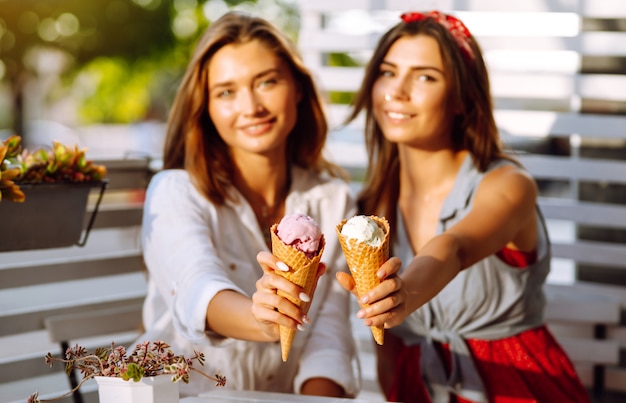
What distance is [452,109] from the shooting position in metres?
3.73

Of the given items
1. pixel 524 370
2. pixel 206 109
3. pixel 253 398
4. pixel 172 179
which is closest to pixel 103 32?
pixel 206 109

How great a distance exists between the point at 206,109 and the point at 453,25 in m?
0.99

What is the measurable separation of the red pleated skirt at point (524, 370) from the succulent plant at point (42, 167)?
4.86 ft

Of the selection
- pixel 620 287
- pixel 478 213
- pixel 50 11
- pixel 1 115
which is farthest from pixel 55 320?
pixel 1 115

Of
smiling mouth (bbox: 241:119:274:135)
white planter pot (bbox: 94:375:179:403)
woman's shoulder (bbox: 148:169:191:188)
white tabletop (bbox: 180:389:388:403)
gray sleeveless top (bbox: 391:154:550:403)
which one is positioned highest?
smiling mouth (bbox: 241:119:274:135)

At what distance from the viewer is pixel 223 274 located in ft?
10.2

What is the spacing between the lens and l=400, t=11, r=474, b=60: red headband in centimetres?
371

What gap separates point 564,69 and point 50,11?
16.4m

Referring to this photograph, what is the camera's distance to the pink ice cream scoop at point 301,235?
2334mm

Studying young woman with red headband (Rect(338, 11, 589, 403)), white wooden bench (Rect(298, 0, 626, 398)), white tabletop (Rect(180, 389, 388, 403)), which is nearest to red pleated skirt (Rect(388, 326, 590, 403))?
young woman with red headband (Rect(338, 11, 589, 403))

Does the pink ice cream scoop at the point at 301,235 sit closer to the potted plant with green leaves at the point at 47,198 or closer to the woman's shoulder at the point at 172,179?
the potted plant with green leaves at the point at 47,198

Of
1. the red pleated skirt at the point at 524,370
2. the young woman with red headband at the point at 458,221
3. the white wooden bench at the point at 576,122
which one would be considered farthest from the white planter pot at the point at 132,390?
the white wooden bench at the point at 576,122

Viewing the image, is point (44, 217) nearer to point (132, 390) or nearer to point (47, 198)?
point (47, 198)

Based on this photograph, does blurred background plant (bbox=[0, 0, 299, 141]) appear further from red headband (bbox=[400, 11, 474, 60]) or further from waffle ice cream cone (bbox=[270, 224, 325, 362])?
waffle ice cream cone (bbox=[270, 224, 325, 362])
